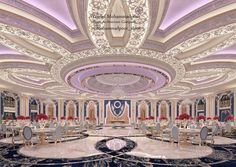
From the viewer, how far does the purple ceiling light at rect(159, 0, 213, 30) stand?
169 inches

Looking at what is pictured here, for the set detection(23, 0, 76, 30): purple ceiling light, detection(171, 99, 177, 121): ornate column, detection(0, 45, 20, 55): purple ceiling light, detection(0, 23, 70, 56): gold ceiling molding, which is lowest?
detection(171, 99, 177, 121): ornate column

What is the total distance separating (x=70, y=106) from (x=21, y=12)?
1957 cm

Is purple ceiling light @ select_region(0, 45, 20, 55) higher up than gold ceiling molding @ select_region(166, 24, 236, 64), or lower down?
higher up

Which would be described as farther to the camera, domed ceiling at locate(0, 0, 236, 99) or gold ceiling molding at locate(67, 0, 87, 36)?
domed ceiling at locate(0, 0, 236, 99)

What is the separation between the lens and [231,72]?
975cm

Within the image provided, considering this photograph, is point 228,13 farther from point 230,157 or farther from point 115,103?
point 115,103

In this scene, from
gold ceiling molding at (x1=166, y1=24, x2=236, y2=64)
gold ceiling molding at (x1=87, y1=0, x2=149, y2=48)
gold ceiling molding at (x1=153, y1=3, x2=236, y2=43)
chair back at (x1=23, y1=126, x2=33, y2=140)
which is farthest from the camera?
chair back at (x1=23, y1=126, x2=33, y2=140)

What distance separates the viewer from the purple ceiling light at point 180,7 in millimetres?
4285

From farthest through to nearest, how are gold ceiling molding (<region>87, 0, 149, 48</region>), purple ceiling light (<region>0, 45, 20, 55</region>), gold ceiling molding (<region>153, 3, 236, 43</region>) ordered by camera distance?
purple ceiling light (<region>0, 45, 20, 55</region>)
gold ceiling molding (<region>153, 3, 236, 43</region>)
gold ceiling molding (<region>87, 0, 149, 48</region>)

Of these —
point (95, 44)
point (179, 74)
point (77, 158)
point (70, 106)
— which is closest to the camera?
point (77, 158)

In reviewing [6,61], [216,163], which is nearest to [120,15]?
[216,163]

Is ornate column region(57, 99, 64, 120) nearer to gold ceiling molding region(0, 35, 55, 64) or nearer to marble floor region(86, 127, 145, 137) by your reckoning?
marble floor region(86, 127, 145, 137)

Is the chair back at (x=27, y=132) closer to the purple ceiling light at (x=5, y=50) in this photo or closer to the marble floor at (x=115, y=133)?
the purple ceiling light at (x=5, y=50)

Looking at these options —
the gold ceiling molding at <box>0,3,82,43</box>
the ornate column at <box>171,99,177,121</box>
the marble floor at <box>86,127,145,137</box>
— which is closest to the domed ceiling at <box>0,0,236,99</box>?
the gold ceiling molding at <box>0,3,82,43</box>
